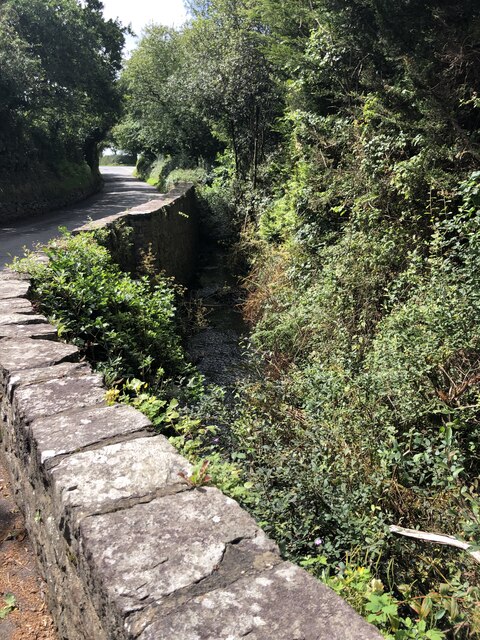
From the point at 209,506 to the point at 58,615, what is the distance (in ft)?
3.02

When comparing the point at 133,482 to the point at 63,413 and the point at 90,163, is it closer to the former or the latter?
the point at 63,413

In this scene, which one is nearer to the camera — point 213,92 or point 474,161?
point 474,161

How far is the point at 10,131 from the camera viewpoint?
52.3 ft

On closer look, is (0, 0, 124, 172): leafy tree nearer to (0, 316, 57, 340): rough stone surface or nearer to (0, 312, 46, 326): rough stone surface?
(0, 312, 46, 326): rough stone surface

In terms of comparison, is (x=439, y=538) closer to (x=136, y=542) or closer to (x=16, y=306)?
(x=136, y=542)

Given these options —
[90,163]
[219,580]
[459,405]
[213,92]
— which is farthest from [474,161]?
[90,163]

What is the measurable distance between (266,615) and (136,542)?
494 millimetres

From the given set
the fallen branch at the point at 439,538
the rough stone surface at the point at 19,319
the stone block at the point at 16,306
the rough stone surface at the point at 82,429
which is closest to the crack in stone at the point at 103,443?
the rough stone surface at the point at 82,429

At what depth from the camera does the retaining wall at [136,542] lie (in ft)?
4.36

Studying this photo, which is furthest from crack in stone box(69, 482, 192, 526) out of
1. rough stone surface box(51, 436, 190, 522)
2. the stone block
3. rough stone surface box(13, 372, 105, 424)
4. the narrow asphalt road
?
the narrow asphalt road

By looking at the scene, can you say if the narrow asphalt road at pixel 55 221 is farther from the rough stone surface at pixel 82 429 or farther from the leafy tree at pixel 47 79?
the rough stone surface at pixel 82 429

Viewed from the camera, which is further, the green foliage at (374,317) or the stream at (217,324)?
the stream at (217,324)

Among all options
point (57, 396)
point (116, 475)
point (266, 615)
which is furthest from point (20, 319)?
point (266, 615)

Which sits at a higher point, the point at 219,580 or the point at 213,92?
the point at 213,92
